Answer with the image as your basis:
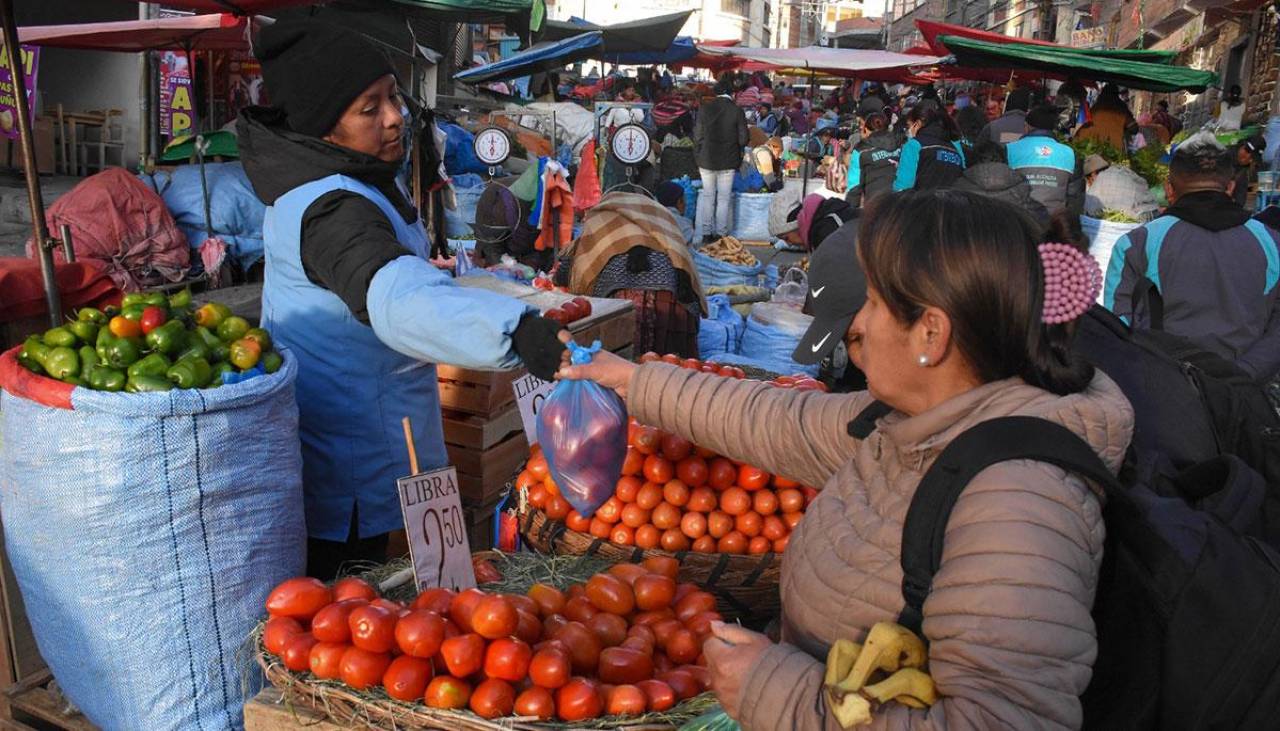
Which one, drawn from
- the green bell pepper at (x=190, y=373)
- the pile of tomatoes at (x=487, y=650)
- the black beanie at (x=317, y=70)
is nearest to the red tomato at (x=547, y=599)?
the pile of tomatoes at (x=487, y=650)

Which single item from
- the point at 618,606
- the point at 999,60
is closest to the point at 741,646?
the point at 618,606

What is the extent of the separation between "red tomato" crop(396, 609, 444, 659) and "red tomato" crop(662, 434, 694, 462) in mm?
1204

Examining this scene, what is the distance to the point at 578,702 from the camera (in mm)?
1985

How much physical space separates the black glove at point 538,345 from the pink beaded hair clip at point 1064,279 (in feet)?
3.13

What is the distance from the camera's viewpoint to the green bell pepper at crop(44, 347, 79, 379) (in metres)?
2.29

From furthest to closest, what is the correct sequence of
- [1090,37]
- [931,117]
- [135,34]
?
[1090,37], [931,117], [135,34]

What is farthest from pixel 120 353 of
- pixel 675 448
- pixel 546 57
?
pixel 546 57

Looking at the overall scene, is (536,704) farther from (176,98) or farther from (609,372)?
(176,98)

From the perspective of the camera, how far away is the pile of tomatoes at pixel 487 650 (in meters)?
2.01

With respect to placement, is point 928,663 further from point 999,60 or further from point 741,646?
point 999,60

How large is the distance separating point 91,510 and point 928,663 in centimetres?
183

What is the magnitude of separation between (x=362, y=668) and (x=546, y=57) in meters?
11.7

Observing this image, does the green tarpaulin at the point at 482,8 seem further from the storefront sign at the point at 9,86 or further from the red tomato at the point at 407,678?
the red tomato at the point at 407,678

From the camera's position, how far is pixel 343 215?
224cm
